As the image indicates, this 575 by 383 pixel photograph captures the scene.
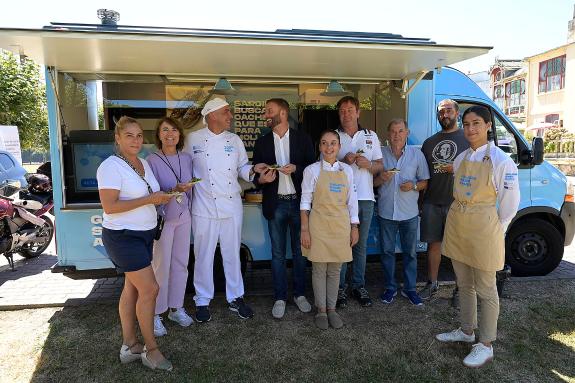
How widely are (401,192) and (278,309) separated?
1.58 metres

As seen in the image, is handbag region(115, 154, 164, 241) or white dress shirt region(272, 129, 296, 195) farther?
white dress shirt region(272, 129, 296, 195)

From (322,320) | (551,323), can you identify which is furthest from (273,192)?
(551,323)

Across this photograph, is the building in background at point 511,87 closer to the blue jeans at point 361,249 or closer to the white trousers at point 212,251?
the blue jeans at point 361,249

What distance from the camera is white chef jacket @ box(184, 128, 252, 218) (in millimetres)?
3521

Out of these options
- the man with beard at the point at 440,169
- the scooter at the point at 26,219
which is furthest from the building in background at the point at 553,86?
the scooter at the point at 26,219

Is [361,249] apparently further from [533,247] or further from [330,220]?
[533,247]

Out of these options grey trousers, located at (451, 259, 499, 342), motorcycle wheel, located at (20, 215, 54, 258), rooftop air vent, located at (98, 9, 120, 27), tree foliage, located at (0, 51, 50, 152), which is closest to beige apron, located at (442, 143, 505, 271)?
grey trousers, located at (451, 259, 499, 342)

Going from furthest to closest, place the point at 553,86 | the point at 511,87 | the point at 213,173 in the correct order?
the point at 511,87, the point at 553,86, the point at 213,173

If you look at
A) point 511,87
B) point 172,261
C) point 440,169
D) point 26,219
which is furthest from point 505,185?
point 511,87

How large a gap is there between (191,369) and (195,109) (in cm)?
321

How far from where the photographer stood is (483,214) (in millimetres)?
2896

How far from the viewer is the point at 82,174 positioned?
4.03m

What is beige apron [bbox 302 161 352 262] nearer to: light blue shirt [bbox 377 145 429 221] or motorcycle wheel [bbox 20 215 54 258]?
light blue shirt [bbox 377 145 429 221]

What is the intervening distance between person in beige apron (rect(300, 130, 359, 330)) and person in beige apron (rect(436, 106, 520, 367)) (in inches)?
32.1
